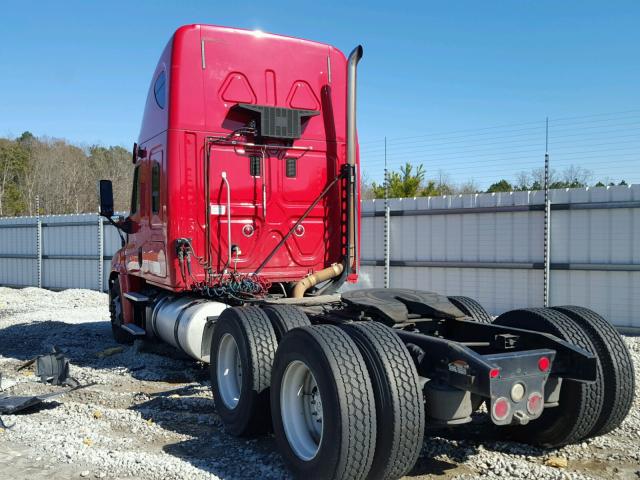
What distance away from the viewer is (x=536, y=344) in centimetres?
444

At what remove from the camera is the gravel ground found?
14.1ft

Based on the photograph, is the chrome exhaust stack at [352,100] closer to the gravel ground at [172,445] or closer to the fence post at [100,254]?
the gravel ground at [172,445]

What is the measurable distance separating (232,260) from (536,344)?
373cm

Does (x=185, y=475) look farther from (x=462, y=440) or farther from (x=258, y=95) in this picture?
(x=258, y=95)

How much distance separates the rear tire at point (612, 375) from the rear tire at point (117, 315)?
6937 millimetres

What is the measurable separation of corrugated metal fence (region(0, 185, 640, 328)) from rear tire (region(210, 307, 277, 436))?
22.5ft

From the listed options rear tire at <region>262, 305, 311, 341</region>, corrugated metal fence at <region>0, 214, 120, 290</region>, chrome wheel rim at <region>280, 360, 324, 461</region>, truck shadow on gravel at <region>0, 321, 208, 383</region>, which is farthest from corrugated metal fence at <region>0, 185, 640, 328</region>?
corrugated metal fence at <region>0, 214, 120, 290</region>

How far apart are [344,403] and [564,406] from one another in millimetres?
1760

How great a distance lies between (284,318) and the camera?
5.21m

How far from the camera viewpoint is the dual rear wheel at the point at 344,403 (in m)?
3.68

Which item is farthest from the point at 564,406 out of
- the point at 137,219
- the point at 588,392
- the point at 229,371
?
the point at 137,219

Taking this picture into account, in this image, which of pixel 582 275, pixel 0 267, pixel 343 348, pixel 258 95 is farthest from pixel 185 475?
pixel 0 267

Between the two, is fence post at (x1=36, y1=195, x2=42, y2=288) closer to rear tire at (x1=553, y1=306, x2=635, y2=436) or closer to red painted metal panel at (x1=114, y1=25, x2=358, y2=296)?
red painted metal panel at (x1=114, y1=25, x2=358, y2=296)

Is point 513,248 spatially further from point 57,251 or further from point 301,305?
point 57,251
